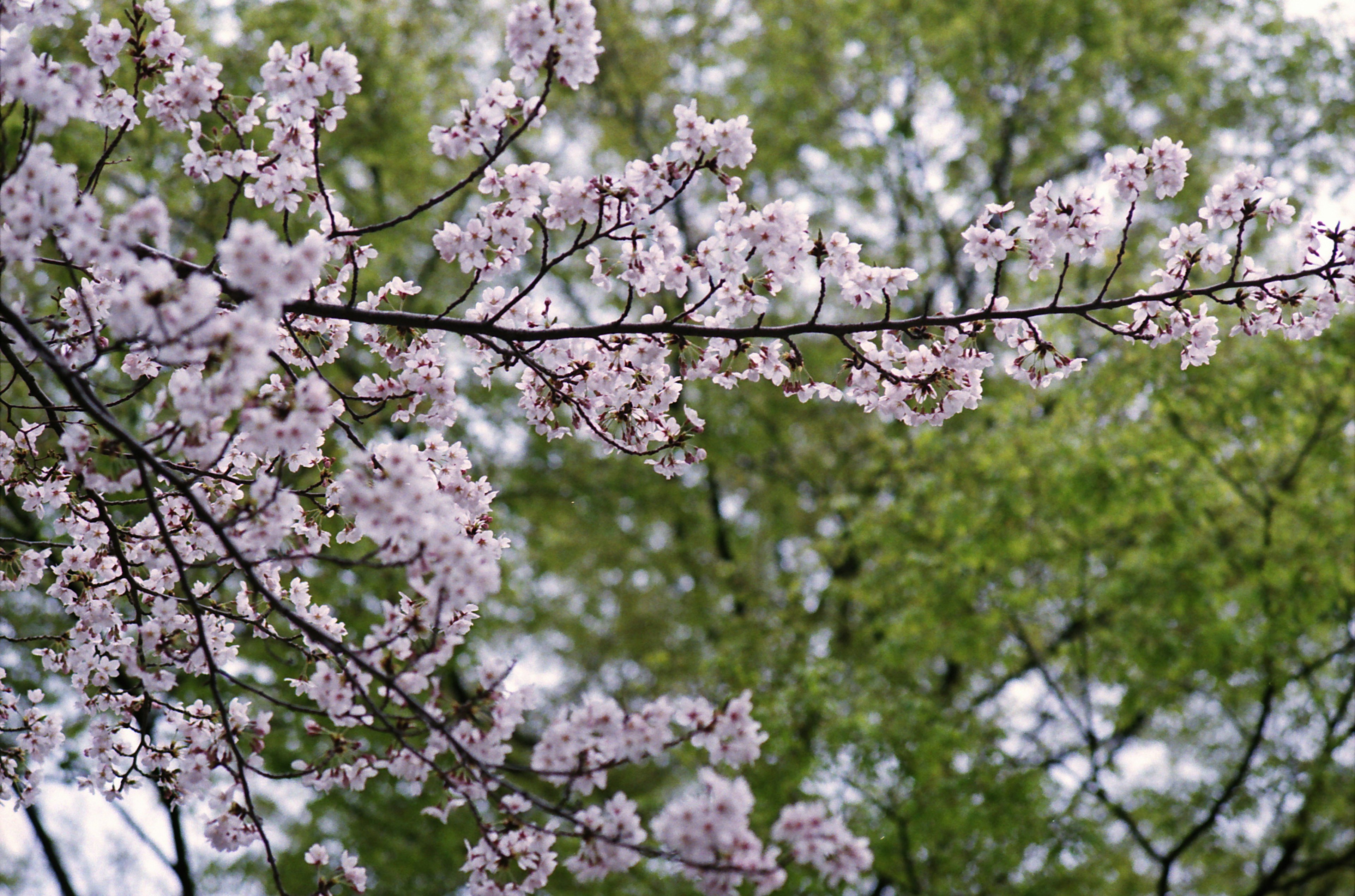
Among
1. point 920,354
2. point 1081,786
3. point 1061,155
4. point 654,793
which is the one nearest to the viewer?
point 920,354

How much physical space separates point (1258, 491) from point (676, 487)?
23.2 feet

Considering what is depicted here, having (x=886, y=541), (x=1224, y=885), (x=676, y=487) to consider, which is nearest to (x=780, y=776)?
(x=886, y=541)

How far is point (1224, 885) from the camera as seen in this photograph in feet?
47.7

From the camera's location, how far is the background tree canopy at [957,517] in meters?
9.15

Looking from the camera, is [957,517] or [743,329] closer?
[743,329]

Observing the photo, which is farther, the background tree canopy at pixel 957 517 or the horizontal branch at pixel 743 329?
the background tree canopy at pixel 957 517

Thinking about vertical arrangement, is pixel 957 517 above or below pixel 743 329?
above

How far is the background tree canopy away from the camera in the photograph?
9.15 metres

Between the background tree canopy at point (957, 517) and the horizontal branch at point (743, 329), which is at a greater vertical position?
the background tree canopy at point (957, 517)

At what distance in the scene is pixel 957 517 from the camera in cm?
942

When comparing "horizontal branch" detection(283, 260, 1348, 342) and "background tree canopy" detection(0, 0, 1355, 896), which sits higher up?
"background tree canopy" detection(0, 0, 1355, 896)

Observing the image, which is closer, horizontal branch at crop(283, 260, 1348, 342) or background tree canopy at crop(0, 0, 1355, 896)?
horizontal branch at crop(283, 260, 1348, 342)

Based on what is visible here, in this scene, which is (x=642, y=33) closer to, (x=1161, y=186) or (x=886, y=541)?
(x=886, y=541)

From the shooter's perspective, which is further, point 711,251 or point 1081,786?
point 1081,786
